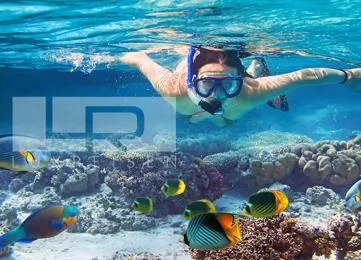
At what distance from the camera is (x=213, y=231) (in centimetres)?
363

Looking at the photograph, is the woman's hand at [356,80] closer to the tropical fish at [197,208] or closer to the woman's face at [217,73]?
the woman's face at [217,73]

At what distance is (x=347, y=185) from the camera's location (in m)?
11.6

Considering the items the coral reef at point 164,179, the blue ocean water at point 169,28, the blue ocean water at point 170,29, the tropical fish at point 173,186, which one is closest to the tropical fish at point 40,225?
the tropical fish at point 173,186

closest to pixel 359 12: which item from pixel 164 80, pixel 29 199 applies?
pixel 164 80

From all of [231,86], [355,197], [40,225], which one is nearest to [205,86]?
[231,86]

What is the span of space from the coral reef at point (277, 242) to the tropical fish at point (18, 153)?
10.9 feet

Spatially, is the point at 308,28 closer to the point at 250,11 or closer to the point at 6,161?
the point at 250,11

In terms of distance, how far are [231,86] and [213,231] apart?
439 cm

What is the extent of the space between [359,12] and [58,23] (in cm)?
985

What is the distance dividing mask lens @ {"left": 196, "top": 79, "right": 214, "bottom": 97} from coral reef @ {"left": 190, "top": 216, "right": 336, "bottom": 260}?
2802mm

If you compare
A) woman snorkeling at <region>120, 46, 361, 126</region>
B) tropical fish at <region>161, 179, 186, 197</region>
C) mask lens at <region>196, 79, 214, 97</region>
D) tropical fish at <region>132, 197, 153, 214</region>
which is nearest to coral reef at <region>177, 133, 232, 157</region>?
woman snorkeling at <region>120, 46, 361, 126</region>

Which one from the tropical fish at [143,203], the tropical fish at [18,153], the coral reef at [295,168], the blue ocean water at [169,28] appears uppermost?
the blue ocean water at [169,28]

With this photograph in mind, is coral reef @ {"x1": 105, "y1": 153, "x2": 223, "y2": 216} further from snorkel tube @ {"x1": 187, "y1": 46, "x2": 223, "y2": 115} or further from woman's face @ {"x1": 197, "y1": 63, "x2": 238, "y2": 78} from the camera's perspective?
woman's face @ {"x1": 197, "y1": 63, "x2": 238, "y2": 78}

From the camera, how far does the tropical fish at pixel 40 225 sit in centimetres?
400
